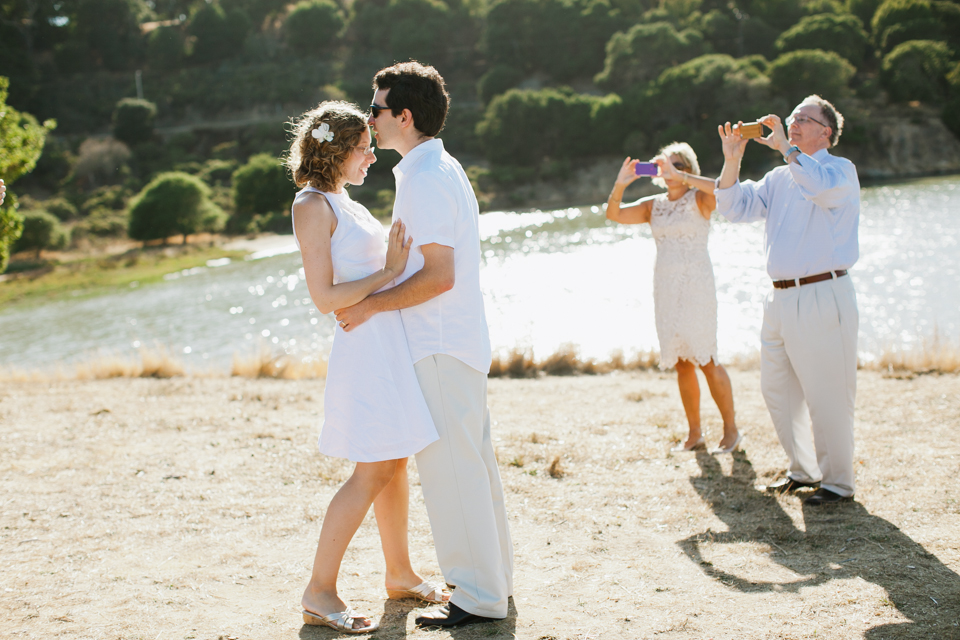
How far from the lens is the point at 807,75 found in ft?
199

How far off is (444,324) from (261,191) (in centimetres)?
5582

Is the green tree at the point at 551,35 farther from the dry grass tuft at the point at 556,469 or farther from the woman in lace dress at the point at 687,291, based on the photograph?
the dry grass tuft at the point at 556,469

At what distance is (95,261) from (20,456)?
42358mm

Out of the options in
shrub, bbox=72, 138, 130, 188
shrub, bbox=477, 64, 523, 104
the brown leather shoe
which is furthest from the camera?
shrub, bbox=477, 64, 523, 104

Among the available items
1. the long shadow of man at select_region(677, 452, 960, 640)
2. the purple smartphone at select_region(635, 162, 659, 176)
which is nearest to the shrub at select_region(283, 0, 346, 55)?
the purple smartphone at select_region(635, 162, 659, 176)

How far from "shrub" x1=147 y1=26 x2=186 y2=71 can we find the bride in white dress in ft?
349

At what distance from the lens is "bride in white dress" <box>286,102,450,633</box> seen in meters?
3.20

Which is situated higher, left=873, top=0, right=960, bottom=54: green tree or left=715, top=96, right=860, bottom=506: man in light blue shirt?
left=873, top=0, right=960, bottom=54: green tree

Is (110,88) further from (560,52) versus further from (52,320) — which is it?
(52,320)

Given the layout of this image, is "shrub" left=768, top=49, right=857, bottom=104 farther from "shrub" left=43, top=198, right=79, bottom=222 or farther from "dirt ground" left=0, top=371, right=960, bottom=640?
"dirt ground" left=0, top=371, right=960, bottom=640

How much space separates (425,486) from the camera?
131 inches

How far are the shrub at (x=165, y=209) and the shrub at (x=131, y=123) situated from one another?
30.1m

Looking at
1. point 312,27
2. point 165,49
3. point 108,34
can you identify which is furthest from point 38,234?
point 108,34

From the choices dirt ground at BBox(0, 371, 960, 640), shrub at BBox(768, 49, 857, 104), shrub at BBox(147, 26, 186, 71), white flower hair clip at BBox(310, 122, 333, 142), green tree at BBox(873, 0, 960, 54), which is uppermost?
shrub at BBox(147, 26, 186, 71)
